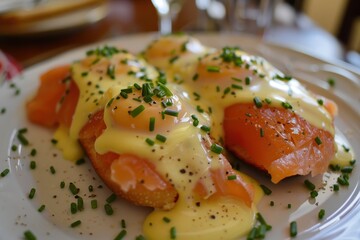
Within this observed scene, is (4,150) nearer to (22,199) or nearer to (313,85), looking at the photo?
(22,199)

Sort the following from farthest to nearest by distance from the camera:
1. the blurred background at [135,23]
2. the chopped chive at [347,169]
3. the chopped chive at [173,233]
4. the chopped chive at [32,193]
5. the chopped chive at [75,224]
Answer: the blurred background at [135,23]
the chopped chive at [347,169]
the chopped chive at [32,193]
the chopped chive at [75,224]
the chopped chive at [173,233]

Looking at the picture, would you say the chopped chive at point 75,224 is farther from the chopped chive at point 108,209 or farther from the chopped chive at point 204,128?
the chopped chive at point 204,128

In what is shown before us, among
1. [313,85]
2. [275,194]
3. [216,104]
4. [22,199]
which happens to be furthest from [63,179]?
[313,85]

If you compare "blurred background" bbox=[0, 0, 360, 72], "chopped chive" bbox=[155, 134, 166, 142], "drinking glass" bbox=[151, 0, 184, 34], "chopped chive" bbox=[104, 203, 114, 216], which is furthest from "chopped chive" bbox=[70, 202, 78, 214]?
"drinking glass" bbox=[151, 0, 184, 34]

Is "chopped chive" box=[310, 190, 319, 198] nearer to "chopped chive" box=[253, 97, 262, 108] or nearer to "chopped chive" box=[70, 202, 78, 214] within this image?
"chopped chive" box=[253, 97, 262, 108]

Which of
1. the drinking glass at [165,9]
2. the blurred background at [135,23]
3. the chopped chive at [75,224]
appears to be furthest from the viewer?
the drinking glass at [165,9]

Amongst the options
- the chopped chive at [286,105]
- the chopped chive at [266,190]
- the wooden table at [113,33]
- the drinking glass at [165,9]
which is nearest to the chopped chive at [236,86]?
the chopped chive at [286,105]
